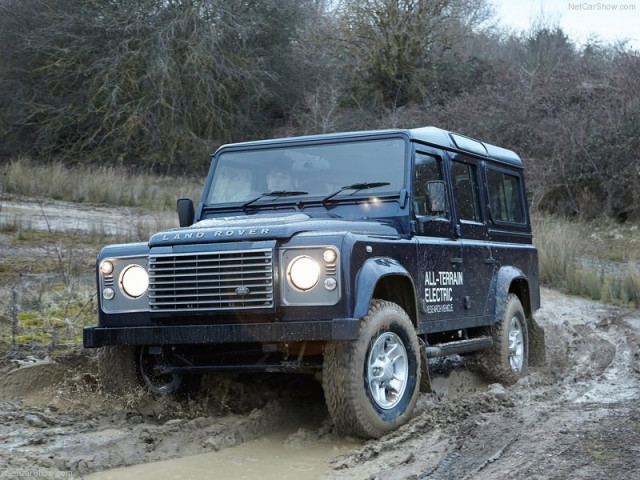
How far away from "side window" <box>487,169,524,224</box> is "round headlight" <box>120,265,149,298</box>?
357cm

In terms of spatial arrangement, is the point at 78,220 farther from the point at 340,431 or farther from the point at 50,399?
the point at 340,431

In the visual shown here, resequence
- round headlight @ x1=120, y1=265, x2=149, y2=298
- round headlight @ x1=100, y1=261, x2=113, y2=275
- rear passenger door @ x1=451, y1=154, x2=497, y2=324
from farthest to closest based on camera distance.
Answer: rear passenger door @ x1=451, y1=154, x2=497, y2=324
round headlight @ x1=100, y1=261, x2=113, y2=275
round headlight @ x1=120, y1=265, x2=149, y2=298

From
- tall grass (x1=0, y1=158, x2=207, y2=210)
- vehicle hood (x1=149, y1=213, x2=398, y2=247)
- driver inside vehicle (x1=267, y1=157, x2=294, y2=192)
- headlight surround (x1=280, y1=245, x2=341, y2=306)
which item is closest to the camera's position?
headlight surround (x1=280, y1=245, x2=341, y2=306)

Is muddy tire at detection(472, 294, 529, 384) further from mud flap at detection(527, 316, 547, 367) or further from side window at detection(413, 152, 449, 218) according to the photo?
side window at detection(413, 152, 449, 218)

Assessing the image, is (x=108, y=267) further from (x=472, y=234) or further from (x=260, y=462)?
(x=472, y=234)

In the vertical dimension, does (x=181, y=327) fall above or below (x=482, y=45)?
below

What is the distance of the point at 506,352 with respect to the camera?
803cm

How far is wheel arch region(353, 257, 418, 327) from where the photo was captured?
5566mm

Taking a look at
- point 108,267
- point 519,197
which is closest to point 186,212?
point 108,267

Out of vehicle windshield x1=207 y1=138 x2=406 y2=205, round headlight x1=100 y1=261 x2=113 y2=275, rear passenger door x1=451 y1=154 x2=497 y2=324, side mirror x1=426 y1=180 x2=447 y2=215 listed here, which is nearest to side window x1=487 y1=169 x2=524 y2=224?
rear passenger door x1=451 y1=154 x2=497 y2=324

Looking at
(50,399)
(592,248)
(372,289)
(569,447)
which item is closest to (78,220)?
(592,248)

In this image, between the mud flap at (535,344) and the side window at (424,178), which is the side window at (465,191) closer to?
the side window at (424,178)

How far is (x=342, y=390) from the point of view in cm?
541

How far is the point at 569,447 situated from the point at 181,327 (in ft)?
8.00
